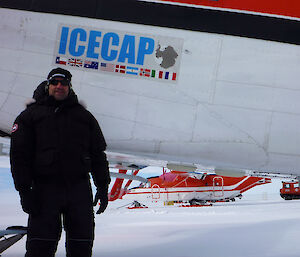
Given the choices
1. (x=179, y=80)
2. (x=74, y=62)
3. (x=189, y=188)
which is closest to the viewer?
(x=179, y=80)

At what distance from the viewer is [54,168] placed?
99.0 inches

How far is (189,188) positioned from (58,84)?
19.1m

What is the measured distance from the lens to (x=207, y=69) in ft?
11.7

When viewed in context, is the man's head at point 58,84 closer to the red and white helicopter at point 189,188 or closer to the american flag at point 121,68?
the american flag at point 121,68

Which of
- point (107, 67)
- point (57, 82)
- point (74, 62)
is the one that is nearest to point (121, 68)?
point (107, 67)

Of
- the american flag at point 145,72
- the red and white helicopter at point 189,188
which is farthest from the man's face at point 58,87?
the red and white helicopter at point 189,188

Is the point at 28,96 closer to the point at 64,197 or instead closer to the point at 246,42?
the point at 64,197

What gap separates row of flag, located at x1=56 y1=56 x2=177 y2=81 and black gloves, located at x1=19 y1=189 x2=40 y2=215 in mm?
1693

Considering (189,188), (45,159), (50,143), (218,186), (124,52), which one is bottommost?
(189,188)

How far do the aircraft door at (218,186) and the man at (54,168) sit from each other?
64.5 feet

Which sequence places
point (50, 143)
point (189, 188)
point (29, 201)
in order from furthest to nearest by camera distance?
point (189, 188) → point (50, 143) → point (29, 201)

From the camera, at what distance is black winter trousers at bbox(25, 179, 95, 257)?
249cm

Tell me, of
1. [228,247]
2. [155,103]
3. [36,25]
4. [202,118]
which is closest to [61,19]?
[36,25]

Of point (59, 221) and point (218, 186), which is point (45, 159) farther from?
point (218, 186)
